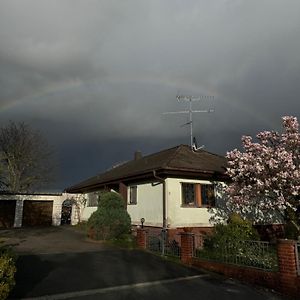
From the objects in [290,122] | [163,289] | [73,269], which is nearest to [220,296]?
[163,289]

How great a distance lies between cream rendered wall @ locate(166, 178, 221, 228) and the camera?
54.2ft

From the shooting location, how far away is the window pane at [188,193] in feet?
56.8

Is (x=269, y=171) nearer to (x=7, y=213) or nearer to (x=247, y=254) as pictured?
(x=247, y=254)

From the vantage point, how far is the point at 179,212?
661 inches

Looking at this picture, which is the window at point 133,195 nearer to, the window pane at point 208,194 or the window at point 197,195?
the window at point 197,195

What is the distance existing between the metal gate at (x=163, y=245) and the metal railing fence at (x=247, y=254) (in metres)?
2.32

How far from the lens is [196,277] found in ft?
32.6

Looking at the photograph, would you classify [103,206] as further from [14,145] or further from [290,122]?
[14,145]

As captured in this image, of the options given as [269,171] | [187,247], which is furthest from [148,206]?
[269,171]

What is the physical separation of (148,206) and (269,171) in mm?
7021

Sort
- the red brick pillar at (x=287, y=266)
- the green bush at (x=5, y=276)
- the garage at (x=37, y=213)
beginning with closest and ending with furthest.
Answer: the green bush at (x=5, y=276)
the red brick pillar at (x=287, y=266)
the garage at (x=37, y=213)

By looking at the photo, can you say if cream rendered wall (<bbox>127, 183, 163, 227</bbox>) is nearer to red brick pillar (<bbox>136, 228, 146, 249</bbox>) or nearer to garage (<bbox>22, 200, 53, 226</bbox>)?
red brick pillar (<bbox>136, 228, 146, 249</bbox>)

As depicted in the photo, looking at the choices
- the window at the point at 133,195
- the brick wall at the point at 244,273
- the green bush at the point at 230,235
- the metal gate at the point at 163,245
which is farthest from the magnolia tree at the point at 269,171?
the window at the point at 133,195

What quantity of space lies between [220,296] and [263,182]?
6885mm
